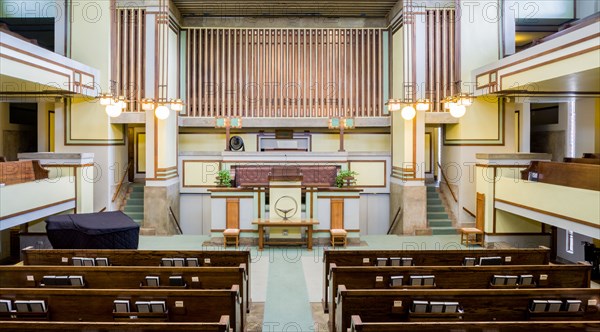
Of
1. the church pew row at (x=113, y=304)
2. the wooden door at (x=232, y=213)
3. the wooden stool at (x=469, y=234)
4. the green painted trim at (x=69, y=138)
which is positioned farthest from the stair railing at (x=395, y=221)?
the church pew row at (x=113, y=304)

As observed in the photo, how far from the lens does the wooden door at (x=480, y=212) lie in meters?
10.6

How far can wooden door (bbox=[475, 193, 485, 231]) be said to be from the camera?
10.6 meters

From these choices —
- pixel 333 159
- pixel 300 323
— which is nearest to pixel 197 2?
pixel 333 159

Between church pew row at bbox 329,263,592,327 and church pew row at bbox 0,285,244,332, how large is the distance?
1.56 metres

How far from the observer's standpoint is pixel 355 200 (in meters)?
10.9

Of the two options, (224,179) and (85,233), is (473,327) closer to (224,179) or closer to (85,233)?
(85,233)

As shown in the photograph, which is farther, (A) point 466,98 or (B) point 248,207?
(B) point 248,207

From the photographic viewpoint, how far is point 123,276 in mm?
5684

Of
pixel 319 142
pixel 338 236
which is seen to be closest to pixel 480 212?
pixel 338 236

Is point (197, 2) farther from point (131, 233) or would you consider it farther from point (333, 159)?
point (131, 233)

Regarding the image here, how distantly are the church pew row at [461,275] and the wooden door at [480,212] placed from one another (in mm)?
4824

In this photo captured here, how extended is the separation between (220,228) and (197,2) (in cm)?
617

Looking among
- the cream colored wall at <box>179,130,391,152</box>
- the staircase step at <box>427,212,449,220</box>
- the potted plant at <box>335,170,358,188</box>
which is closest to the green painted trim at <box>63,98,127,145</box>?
the cream colored wall at <box>179,130,391,152</box>

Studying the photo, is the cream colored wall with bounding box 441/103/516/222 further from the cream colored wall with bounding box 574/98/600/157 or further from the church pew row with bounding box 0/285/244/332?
the church pew row with bounding box 0/285/244/332
